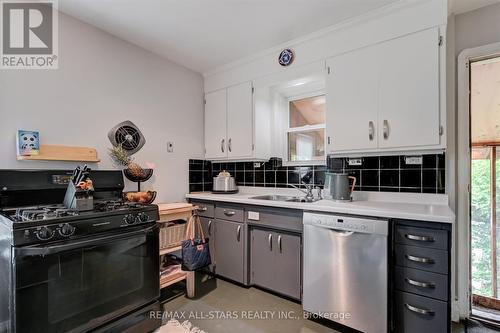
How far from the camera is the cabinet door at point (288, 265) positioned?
2031mm

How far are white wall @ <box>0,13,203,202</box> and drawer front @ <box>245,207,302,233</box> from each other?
3.31ft

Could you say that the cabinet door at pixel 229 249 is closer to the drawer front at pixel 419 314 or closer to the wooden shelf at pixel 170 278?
the wooden shelf at pixel 170 278

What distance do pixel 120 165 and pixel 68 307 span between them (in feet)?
4.05

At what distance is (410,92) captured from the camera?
1790mm

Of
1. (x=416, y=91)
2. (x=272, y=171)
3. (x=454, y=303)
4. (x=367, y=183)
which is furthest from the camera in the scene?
(x=272, y=171)

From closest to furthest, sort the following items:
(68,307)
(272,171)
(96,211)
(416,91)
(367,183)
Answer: (68,307)
(96,211)
(416,91)
(367,183)
(272,171)

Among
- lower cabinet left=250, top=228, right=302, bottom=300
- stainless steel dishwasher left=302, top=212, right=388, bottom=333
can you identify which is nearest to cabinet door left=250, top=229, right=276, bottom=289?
lower cabinet left=250, top=228, right=302, bottom=300

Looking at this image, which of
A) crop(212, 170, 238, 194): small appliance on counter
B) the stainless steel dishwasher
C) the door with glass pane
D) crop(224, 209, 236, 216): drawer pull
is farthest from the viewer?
crop(212, 170, 238, 194): small appliance on counter

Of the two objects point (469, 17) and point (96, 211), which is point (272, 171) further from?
Answer: point (469, 17)

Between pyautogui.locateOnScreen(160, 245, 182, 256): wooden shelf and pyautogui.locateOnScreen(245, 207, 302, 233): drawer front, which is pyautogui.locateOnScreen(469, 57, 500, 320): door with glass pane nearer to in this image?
pyautogui.locateOnScreen(245, 207, 302, 233): drawer front

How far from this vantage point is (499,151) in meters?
2.36

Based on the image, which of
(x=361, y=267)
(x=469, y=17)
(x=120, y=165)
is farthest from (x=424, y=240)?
(x=120, y=165)

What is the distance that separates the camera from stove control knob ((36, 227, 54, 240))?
1.26 m

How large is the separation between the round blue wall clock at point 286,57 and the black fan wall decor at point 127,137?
5.22 ft
